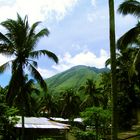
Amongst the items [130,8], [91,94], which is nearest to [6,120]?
[130,8]

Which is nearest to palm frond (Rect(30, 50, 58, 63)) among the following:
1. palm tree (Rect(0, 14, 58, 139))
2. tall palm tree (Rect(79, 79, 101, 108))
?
palm tree (Rect(0, 14, 58, 139))

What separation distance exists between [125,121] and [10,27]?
26.7 m

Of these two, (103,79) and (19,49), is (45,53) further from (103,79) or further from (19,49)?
(103,79)

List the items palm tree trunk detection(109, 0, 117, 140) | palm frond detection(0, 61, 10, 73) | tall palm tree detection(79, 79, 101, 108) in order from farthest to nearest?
tall palm tree detection(79, 79, 101, 108)
palm frond detection(0, 61, 10, 73)
palm tree trunk detection(109, 0, 117, 140)

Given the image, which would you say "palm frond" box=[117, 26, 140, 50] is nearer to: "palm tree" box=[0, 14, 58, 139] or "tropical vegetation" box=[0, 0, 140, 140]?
"tropical vegetation" box=[0, 0, 140, 140]

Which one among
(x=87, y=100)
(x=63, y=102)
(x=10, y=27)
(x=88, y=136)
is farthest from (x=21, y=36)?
(x=63, y=102)

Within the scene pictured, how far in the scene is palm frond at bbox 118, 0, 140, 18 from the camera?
2939 centimetres

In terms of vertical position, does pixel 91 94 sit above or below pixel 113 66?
above

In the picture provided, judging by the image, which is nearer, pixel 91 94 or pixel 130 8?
pixel 130 8

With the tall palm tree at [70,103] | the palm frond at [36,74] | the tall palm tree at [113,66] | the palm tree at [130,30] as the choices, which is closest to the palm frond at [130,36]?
the palm tree at [130,30]

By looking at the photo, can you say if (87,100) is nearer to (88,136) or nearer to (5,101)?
(88,136)

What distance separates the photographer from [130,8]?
96.5ft

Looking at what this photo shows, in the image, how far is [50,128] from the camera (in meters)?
37.4

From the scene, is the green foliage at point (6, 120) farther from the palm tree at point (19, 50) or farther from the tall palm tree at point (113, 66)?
the tall palm tree at point (113, 66)
